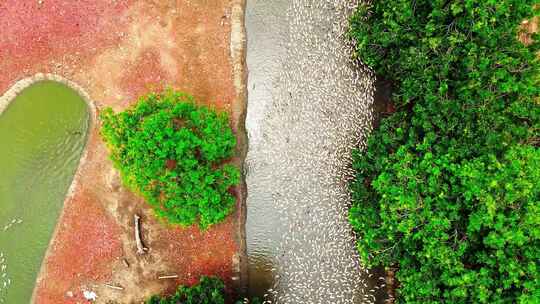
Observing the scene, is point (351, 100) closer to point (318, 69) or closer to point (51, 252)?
point (318, 69)

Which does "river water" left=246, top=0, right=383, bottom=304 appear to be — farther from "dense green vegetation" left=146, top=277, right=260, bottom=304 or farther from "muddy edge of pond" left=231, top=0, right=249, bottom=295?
"dense green vegetation" left=146, top=277, right=260, bottom=304

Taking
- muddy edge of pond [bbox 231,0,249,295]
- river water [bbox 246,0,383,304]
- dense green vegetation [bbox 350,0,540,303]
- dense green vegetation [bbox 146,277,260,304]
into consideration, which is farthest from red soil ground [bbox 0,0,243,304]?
dense green vegetation [bbox 350,0,540,303]

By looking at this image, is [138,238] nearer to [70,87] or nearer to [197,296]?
[197,296]

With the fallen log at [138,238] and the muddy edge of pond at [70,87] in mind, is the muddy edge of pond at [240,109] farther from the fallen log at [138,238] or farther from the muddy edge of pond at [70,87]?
the muddy edge of pond at [70,87]

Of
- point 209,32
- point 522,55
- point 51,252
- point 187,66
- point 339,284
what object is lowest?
point 339,284

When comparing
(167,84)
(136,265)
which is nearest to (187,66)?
(167,84)

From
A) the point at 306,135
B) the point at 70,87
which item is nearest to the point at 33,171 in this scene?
the point at 70,87
